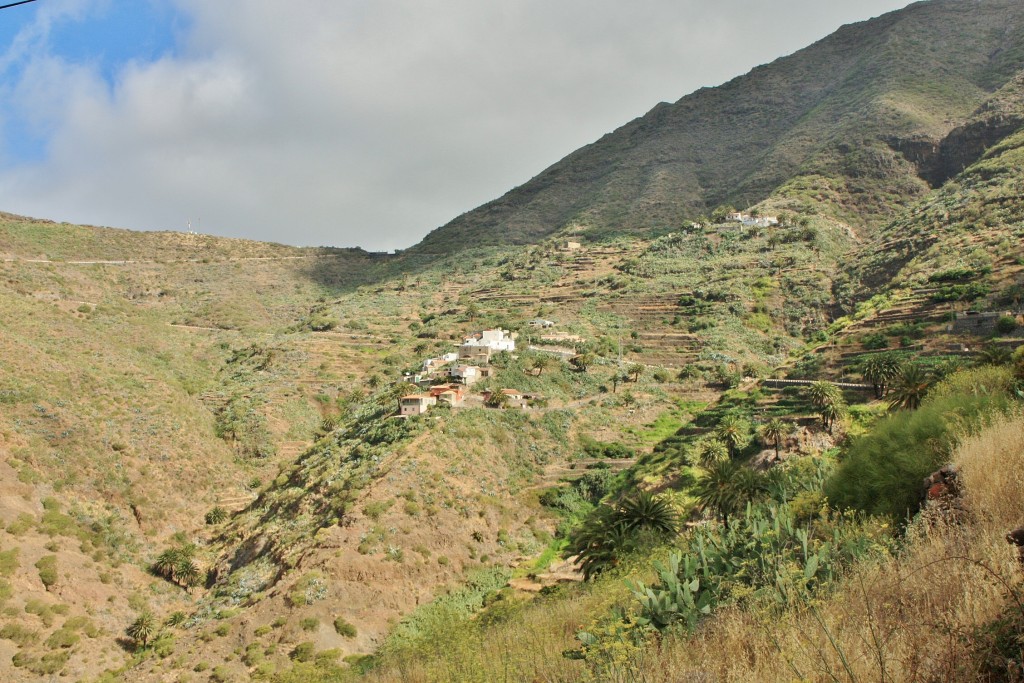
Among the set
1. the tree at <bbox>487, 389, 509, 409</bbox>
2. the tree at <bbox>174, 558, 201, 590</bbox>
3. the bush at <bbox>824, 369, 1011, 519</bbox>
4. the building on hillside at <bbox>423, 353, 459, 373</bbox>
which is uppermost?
the building on hillside at <bbox>423, 353, 459, 373</bbox>

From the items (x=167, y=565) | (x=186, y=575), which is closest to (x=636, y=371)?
(x=186, y=575)

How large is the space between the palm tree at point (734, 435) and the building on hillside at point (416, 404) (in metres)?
17.6

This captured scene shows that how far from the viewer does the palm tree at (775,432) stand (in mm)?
29961

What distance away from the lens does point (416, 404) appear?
4053 cm

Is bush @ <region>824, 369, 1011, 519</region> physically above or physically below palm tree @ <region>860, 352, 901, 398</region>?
above

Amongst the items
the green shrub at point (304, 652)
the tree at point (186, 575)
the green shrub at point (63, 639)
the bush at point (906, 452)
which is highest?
the bush at point (906, 452)

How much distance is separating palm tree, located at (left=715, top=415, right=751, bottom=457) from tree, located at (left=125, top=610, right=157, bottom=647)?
1083 inches

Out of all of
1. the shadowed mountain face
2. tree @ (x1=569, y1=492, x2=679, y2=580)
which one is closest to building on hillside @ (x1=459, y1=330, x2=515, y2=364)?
tree @ (x1=569, y1=492, x2=679, y2=580)

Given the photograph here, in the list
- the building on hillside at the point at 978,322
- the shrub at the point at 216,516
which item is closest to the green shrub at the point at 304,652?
the shrub at the point at 216,516

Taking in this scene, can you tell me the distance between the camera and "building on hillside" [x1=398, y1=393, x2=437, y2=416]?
1591 inches

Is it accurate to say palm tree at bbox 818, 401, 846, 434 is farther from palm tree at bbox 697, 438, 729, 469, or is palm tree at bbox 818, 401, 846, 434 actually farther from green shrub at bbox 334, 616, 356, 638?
green shrub at bbox 334, 616, 356, 638

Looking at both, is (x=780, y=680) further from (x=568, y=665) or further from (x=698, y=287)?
(x=698, y=287)

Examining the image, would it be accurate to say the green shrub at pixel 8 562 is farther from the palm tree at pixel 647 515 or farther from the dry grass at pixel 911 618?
the dry grass at pixel 911 618

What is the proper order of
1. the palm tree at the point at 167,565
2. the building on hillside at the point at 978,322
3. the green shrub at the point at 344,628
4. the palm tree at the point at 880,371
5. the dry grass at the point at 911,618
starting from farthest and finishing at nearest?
the building on hillside at the point at 978,322 < the palm tree at the point at 167,565 < the palm tree at the point at 880,371 < the green shrub at the point at 344,628 < the dry grass at the point at 911,618
